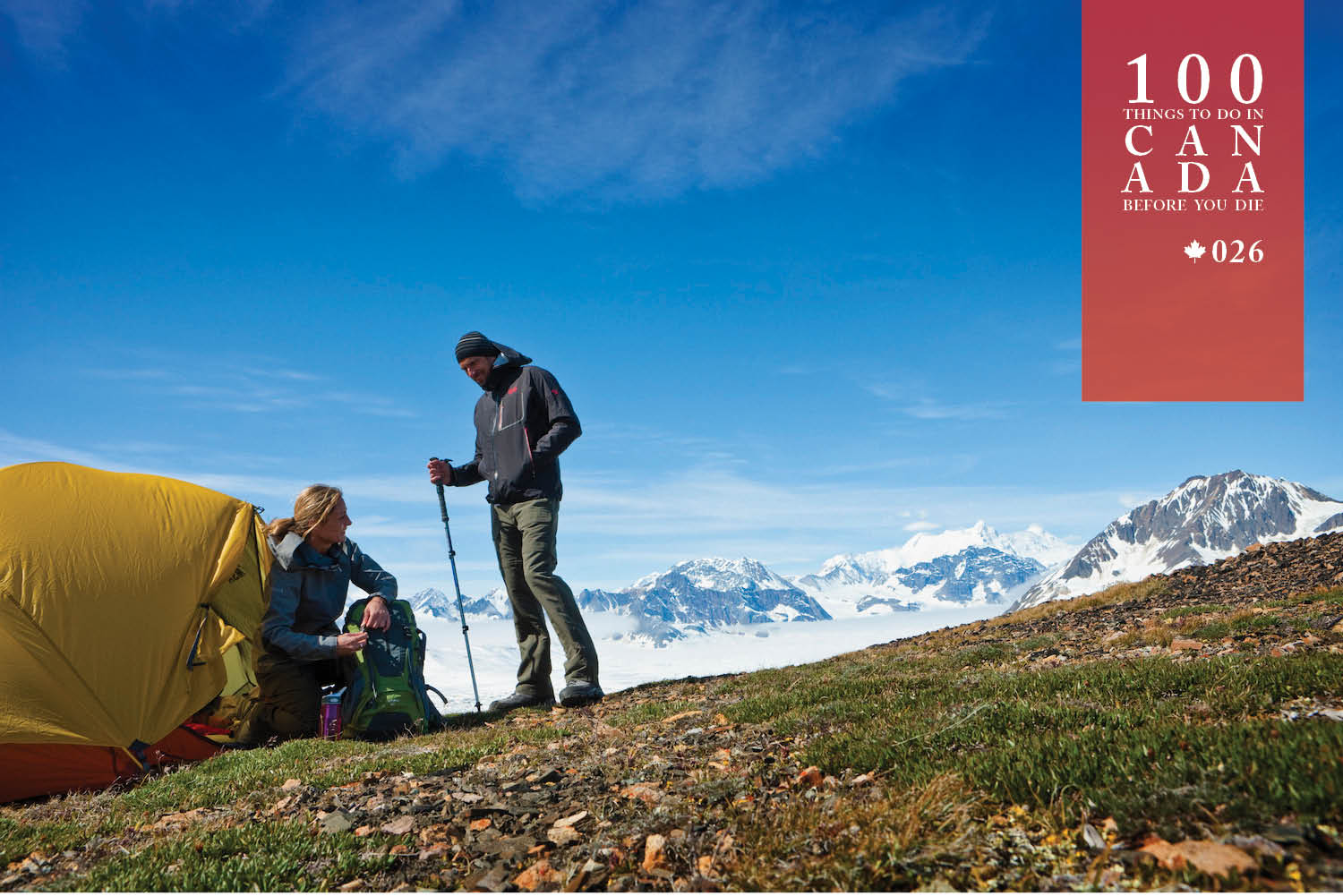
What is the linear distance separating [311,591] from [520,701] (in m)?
3.71

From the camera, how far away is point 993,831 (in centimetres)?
436

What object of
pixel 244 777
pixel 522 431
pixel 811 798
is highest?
pixel 522 431

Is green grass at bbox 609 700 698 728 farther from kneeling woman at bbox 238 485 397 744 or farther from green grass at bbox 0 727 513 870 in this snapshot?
kneeling woman at bbox 238 485 397 744

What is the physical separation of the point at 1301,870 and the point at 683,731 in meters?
5.96

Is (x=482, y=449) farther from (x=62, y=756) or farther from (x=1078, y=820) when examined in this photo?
(x=1078, y=820)

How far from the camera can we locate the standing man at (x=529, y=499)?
40.7 feet

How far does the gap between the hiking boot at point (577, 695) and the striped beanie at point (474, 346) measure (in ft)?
A: 18.0

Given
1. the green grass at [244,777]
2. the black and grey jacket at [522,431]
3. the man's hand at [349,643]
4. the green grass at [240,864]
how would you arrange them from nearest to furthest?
the green grass at [240,864] < the green grass at [244,777] < the man's hand at [349,643] < the black and grey jacket at [522,431]

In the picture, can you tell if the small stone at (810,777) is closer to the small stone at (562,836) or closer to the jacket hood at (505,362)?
the small stone at (562,836)

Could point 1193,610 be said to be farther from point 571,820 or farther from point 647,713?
point 571,820

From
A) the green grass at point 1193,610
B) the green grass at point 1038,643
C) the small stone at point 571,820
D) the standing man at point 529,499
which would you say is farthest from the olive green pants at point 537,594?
the green grass at point 1193,610

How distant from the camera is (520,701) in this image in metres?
13.0

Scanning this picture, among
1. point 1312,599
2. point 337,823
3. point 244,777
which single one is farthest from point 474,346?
point 1312,599

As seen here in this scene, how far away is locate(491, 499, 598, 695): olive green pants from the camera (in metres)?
12.3
